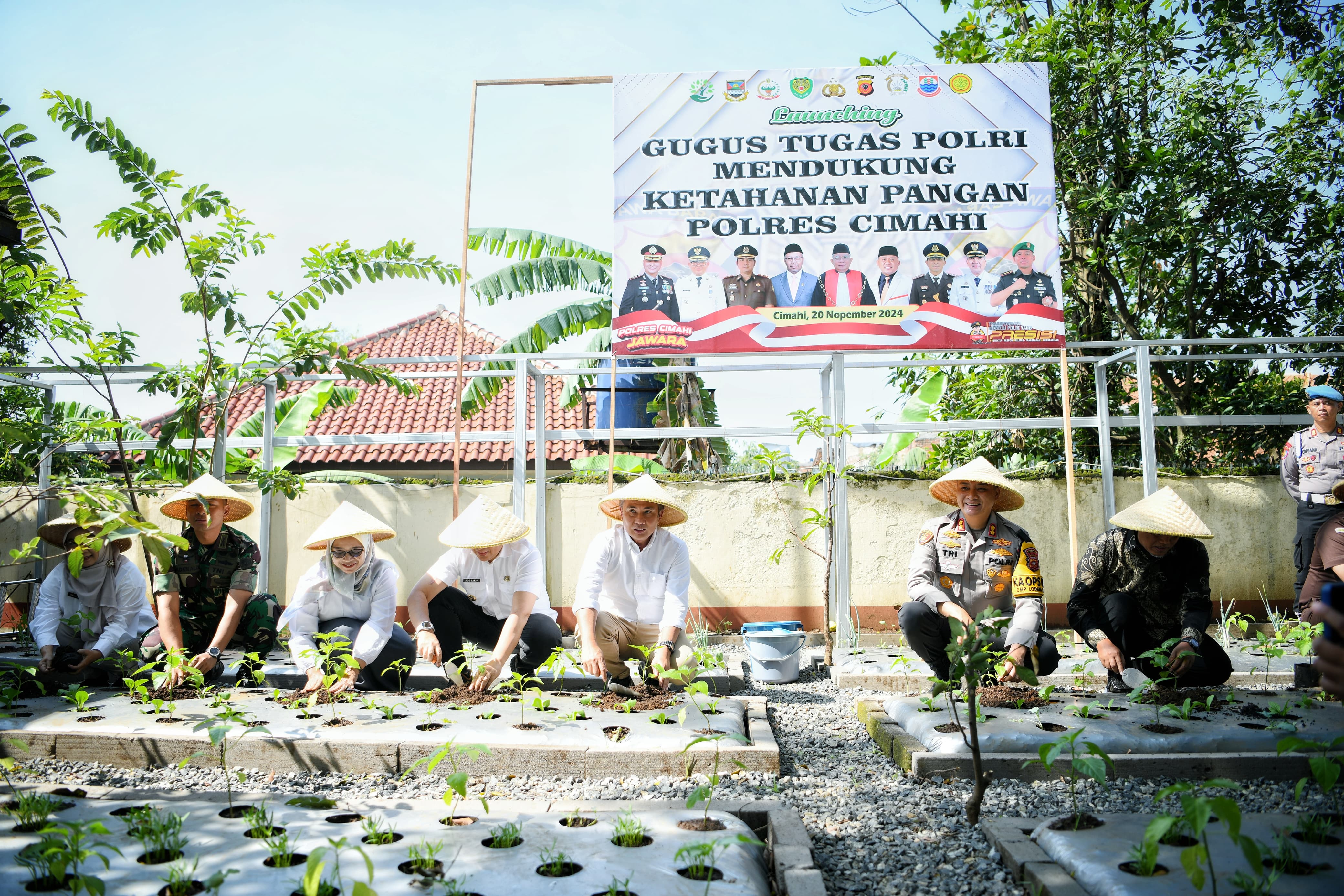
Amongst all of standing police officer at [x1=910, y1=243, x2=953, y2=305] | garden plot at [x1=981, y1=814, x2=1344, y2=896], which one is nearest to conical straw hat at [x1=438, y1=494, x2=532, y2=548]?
garden plot at [x1=981, y1=814, x2=1344, y2=896]

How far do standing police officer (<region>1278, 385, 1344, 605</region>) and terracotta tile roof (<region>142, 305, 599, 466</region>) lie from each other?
926cm

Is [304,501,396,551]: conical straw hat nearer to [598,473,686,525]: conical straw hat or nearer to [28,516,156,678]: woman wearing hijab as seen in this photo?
[28,516,156,678]: woman wearing hijab

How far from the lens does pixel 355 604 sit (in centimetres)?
431

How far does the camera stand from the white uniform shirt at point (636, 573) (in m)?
4.29

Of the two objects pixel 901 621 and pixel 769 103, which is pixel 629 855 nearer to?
pixel 901 621

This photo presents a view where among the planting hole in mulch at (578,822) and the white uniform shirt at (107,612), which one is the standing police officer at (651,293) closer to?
the white uniform shirt at (107,612)

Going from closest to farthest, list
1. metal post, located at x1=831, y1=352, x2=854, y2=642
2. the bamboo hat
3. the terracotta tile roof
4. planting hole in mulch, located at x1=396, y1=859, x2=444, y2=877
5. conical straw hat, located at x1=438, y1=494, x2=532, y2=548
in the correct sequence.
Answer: planting hole in mulch, located at x1=396, y1=859, x2=444, y2=877, conical straw hat, located at x1=438, y1=494, x2=532, y2=548, the bamboo hat, metal post, located at x1=831, y1=352, x2=854, y2=642, the terracotta tile roof

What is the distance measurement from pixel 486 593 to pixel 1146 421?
4.64 meters

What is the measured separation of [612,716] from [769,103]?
4524 millimetres

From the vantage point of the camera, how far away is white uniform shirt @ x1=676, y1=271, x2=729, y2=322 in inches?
237

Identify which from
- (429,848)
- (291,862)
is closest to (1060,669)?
(429,848)

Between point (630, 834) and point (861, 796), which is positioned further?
point (861, 796)

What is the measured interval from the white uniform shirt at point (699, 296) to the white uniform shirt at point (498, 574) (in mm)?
2254

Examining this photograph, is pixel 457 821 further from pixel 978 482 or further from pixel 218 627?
pixel 978 482
